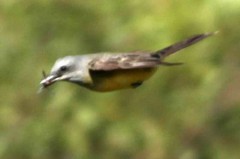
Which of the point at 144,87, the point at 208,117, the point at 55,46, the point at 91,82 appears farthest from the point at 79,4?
the point at 91,82

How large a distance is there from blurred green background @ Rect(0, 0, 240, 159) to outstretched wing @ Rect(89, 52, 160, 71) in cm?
219

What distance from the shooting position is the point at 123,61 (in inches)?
95.6

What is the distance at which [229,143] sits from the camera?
16.4ft

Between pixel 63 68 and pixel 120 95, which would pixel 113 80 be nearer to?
pixel 63 68

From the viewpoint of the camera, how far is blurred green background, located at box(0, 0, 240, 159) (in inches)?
189

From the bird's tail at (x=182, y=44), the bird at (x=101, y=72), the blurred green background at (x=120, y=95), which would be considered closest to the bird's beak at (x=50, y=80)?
the bird at (x=101, y=72)

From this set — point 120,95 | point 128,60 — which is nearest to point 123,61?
point 128,60

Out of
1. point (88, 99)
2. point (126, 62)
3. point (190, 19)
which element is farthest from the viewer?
point (88, 99)

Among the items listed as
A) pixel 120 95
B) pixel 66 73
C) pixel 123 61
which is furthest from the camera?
pixel 120 95

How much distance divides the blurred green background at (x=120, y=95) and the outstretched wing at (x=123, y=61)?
2.19 meters

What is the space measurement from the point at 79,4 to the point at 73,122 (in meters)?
0.72

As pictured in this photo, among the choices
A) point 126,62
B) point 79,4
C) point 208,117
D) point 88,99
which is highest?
point 79,4

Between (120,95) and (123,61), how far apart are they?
7.90 ft

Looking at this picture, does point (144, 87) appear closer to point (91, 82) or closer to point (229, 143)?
point (229, 143)
